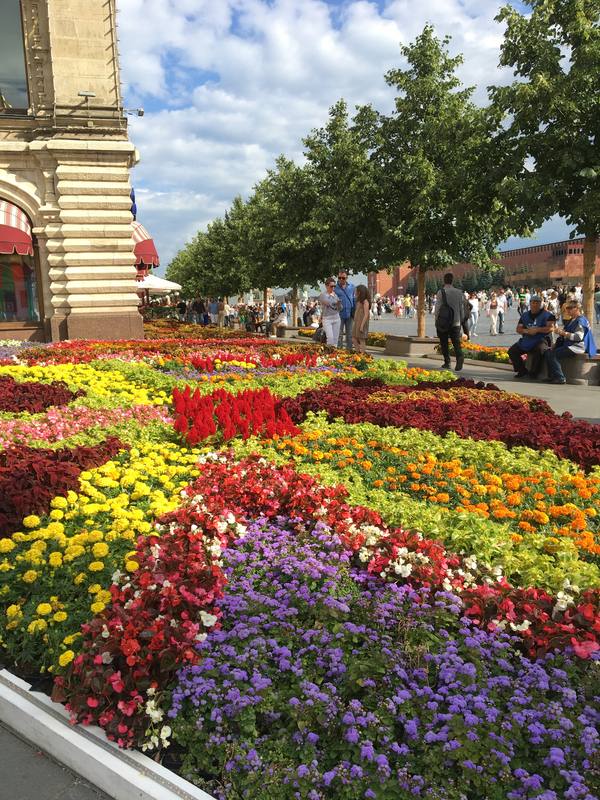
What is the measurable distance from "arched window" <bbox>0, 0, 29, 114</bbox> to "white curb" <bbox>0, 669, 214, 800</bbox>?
1942 cm

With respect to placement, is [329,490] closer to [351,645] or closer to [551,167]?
[351,645]

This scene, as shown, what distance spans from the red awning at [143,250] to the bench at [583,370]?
1399cm

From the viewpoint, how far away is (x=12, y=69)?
19141 mm

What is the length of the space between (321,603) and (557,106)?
11.7 m

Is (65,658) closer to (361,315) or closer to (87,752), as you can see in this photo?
(87,752)

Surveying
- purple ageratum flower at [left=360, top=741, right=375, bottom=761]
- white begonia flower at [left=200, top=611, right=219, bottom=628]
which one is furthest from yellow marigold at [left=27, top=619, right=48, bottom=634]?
purple ageratum flower at [left=360, top=741, right=375, bottom=761]

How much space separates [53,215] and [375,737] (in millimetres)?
18885

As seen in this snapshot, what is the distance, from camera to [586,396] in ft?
37.3

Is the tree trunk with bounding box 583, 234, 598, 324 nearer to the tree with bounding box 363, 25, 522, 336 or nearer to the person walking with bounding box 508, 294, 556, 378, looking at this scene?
the person walking with bounding box 508, 294, 556, 378

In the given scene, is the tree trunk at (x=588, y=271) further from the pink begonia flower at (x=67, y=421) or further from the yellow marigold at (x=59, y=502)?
the yellow marigold at (x=59, y=502)

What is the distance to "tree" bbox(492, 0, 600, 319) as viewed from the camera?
1203cm

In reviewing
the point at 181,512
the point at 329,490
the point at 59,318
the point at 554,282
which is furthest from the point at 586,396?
the point at 554,282

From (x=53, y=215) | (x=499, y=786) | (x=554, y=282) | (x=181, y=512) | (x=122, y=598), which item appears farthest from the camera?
(x=554, y=282)

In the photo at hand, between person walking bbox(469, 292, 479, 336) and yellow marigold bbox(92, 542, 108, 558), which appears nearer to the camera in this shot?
yellow marigold bbox(92, 542, 108, 558)
